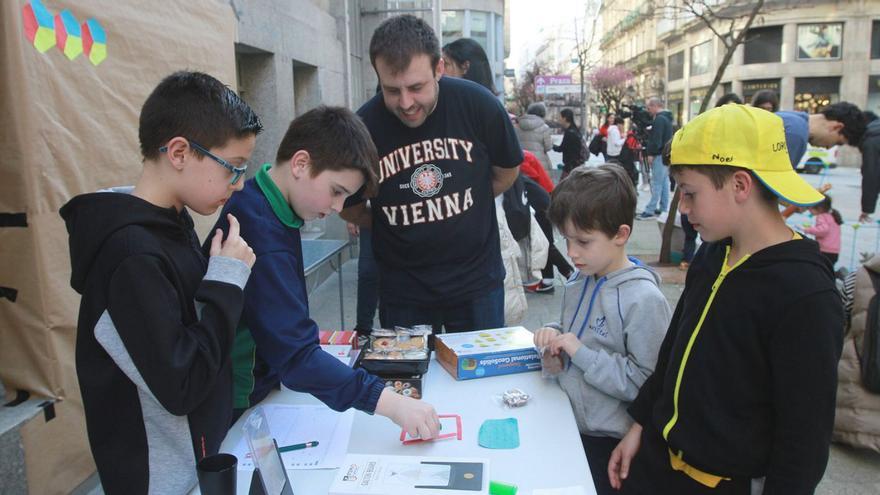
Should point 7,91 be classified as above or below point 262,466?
above

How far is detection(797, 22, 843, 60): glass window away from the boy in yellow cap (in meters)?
29.9

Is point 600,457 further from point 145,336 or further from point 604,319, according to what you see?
point 145,336


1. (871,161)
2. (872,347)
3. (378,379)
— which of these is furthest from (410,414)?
(871,161)

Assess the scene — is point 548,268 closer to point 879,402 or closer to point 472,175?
point 879,402

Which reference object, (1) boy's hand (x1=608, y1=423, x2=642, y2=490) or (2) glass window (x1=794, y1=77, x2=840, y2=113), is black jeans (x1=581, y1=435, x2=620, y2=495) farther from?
(2) glass window (x1=794, y1=77, x2=840, y2=113)

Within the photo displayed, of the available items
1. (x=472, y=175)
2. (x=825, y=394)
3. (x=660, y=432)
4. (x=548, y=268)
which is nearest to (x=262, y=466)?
(x=660, y=432)

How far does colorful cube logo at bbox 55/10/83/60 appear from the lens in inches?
96.0

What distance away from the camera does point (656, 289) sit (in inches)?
72.9

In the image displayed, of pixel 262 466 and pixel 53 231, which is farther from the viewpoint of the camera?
pixel 53 231

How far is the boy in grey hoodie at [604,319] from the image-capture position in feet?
5.88

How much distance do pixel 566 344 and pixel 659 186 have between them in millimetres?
9401

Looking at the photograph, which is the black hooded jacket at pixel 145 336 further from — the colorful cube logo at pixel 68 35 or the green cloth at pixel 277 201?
the colorful cube logo at pixel 68 35

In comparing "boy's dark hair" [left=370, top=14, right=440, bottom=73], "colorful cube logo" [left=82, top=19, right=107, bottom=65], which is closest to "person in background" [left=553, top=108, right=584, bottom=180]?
"boy's dark hair" [left=370, top=14, right=440, bottom=73]

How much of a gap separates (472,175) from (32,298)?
1.76 metres
